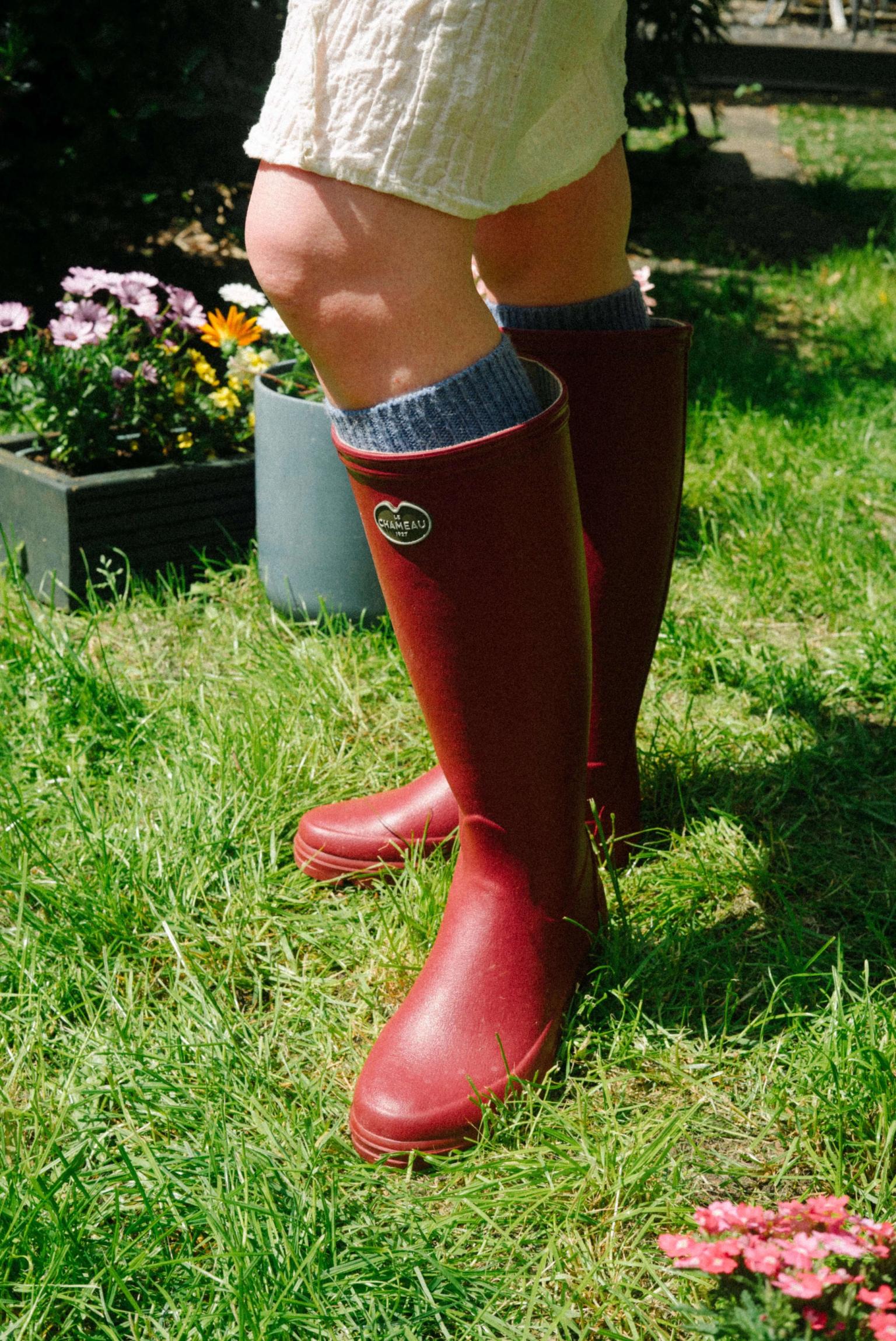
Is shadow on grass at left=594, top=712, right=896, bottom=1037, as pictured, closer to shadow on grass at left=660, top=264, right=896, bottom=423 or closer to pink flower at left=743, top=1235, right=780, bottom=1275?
pink flower at left=743, top=1235, right=780, bottom=1275

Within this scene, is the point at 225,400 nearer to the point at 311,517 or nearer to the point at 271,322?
the point at 271,322

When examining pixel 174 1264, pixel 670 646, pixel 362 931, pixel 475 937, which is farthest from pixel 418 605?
pixel 670 646

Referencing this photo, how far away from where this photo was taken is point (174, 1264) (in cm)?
93

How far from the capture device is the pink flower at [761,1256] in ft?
2.36

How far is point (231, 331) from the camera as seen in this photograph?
238 cm

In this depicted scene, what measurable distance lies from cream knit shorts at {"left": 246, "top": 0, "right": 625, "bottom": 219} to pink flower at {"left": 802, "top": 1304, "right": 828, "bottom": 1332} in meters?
0.80

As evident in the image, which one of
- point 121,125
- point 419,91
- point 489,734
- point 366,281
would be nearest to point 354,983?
point 489,734

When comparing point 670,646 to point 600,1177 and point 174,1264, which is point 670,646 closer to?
point 600,1177

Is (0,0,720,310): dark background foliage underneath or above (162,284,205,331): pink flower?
above

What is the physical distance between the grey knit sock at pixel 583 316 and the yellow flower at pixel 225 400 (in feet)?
3.63

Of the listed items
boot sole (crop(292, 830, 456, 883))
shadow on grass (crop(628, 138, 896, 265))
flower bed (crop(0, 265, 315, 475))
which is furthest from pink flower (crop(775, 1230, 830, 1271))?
shadow on grass (crop(628, 138, 896, 265))

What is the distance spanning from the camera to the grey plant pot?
1.98 metres

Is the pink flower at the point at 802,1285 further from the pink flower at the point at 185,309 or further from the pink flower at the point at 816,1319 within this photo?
the pink flower at the point at 185,309

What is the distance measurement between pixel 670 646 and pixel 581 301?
0.78 metres
